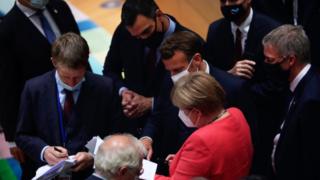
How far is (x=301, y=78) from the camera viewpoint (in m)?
3.50

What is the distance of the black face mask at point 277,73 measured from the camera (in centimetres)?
365

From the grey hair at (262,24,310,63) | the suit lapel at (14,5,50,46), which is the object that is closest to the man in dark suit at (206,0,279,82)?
the grey hair at (262,24,310,63)

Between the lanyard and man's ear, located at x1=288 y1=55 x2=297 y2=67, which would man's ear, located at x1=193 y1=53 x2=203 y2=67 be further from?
the lanyard

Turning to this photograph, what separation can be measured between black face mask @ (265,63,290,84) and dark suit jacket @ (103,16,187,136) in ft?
2.41

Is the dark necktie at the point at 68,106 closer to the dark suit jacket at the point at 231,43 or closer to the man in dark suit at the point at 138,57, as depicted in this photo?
the man in dark suit at the point at 138,57

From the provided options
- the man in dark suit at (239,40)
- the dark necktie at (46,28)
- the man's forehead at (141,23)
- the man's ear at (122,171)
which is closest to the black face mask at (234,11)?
the man in dark suit at (239,40)

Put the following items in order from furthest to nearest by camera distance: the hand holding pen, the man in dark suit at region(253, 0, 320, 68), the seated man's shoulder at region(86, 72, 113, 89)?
the man in dark suit at region(253, 0, 320, 68) → the seated man's shoulder at region(86, 72, 113, 89) → the hand holding pen

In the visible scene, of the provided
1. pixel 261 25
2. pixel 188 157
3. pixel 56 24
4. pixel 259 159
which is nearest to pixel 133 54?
pixel 56 24

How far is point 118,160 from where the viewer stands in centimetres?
265

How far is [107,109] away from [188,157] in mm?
951

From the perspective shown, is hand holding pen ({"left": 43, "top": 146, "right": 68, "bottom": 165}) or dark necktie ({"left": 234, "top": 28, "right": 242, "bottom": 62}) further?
dark necktie ({"left": 234, "top": 28, "right": 242, "bottom": 62})

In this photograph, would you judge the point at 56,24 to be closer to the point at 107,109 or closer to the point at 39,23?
the point at 39,23

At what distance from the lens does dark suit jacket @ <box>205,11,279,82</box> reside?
4.00 m

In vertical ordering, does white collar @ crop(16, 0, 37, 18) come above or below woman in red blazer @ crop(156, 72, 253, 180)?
above
